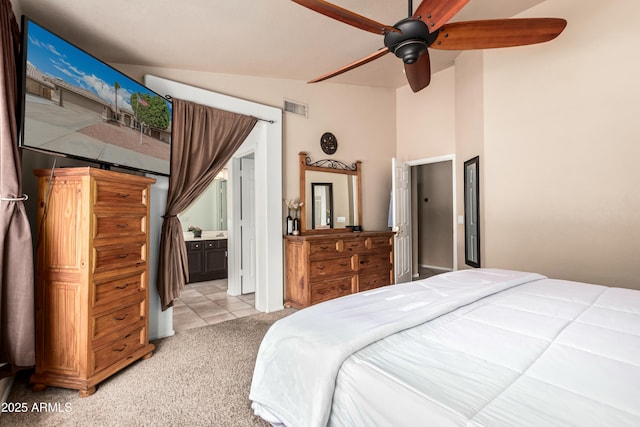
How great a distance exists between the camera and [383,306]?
4.81 ft

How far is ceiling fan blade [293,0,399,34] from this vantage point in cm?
147

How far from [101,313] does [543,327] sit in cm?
251

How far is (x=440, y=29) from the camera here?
1.78 meters

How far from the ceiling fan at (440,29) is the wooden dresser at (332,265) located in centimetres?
225

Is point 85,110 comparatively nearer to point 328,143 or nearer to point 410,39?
point 410,39

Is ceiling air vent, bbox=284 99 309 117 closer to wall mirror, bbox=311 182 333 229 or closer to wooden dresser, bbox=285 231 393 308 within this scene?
wall mirror, bbox=311 182 333 229

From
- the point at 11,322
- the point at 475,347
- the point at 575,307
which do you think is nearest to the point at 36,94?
the point at 11,322

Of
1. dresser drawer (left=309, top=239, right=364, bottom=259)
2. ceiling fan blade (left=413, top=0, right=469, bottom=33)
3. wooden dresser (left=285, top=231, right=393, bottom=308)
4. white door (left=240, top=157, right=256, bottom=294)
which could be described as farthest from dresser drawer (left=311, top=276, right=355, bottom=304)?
ceiling fan blade (left=413, top=0, right=469, bottom=33)

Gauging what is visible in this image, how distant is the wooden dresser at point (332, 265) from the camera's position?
3.65 metres

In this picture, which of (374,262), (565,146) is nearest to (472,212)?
(565,146)

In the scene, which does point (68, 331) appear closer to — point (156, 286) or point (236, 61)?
point (156, 286)

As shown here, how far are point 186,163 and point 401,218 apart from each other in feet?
9.80

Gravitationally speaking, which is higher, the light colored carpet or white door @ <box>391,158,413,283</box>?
white door @ <box>391,158,413,283</box>

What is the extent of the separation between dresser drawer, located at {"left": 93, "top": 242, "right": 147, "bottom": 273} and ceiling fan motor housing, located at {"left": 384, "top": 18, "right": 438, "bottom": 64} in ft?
7.35
